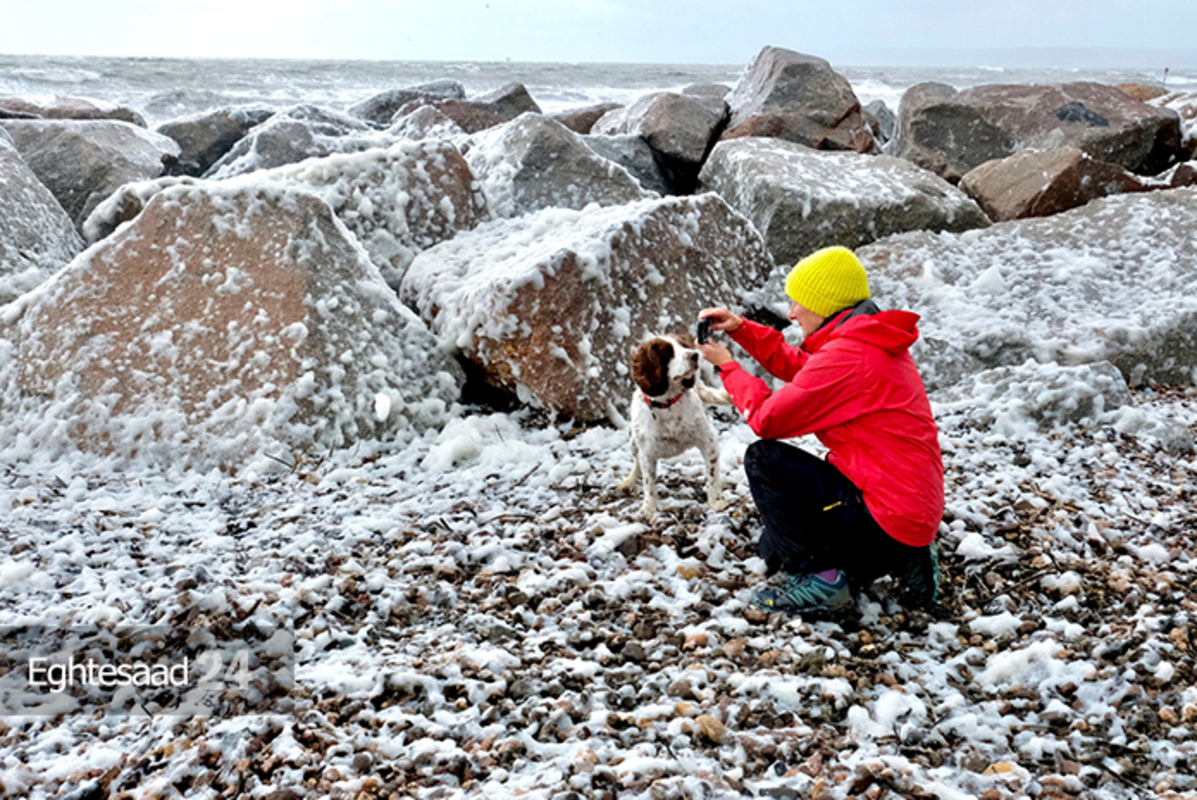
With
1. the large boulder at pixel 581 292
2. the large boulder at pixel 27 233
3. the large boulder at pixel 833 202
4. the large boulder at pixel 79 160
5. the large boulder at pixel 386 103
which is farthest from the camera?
the large boulder at pixel 386 103

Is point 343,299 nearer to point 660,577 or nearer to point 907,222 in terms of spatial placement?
point 660,577

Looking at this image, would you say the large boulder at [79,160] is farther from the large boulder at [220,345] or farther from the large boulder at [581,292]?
the large boulder at [581,292]

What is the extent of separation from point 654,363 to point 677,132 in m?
7.07

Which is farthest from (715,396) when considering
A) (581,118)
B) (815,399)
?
(581,118)

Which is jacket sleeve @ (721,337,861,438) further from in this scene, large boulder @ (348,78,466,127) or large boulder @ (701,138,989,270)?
large boulder @ (348,78,466,127)

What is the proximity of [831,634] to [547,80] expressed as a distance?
42.7 meters

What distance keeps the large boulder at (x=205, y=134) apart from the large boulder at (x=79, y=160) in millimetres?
1555

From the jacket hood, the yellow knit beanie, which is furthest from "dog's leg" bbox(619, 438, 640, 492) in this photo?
the jacket hood

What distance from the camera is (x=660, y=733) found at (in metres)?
2.66

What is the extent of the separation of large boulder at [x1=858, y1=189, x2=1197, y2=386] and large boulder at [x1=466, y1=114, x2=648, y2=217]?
7.75ft

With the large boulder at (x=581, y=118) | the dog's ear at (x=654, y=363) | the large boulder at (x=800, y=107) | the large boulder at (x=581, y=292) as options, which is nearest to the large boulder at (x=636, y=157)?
the large boulder at (x=800, y=107)

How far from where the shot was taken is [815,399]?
320 cm

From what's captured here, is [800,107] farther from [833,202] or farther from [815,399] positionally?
[815,399]

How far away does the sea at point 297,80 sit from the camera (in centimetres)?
2798
